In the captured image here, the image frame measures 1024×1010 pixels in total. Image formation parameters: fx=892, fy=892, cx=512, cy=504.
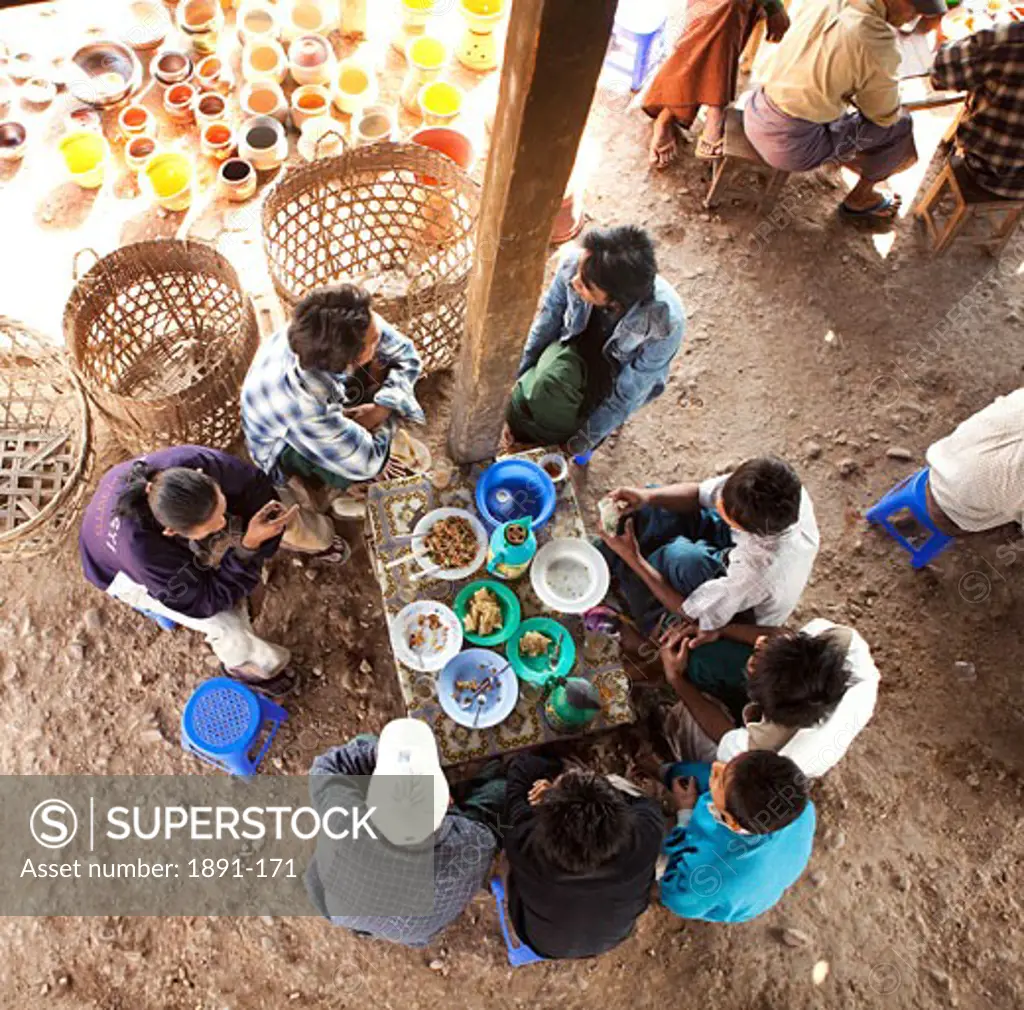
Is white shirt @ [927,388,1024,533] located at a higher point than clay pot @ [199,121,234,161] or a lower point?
higher

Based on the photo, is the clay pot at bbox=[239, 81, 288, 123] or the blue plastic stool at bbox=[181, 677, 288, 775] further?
the clay pot at bbox=[239, 81, 288, 123]

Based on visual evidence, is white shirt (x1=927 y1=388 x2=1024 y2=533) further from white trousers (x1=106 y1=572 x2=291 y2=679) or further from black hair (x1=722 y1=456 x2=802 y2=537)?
white trousers (x1=106 y1=572 x2=291 y2=679)

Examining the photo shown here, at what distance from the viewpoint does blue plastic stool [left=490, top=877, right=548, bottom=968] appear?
3.19 m

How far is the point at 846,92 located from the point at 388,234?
7.86 feet

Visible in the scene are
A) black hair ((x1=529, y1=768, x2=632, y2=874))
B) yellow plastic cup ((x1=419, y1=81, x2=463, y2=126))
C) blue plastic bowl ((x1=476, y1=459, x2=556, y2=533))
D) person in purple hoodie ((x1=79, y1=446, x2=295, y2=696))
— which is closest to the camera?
black hair ((x1=529, y1=768, x2=632, y2=874))

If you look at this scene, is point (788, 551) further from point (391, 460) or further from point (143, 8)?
point (143, 8)

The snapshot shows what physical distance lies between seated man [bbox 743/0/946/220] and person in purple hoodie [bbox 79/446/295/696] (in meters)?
3.27

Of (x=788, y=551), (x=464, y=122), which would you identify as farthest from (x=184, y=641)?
(x=464, y=122)

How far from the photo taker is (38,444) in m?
3.88

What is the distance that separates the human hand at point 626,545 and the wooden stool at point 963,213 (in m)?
2.97

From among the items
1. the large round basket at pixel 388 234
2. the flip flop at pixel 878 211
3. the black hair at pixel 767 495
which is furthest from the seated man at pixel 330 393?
the flip flop at pixel 878 211

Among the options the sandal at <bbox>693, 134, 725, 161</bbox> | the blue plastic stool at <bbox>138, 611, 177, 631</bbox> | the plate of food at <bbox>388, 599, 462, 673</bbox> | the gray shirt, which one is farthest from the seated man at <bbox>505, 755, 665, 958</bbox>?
the sandal at <bbox>693, 134, 725, 161</bbox>

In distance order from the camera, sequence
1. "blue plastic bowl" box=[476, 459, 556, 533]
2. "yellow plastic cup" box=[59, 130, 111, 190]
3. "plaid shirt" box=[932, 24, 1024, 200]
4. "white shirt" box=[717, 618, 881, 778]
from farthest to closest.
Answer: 1. "yellow plastic cup" box=[59, 130, 111, 190]
2. "plaid shirt" box=[932, 24, 1024, 200]
3. "blue plastic bowl" box=[476, 459, 556, 533]
4. "white shirt" box=[717, 618, 881, 778]

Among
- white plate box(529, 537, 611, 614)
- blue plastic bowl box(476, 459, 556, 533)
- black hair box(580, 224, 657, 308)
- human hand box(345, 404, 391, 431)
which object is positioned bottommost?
white plate box(529, 537, 611, 614)
